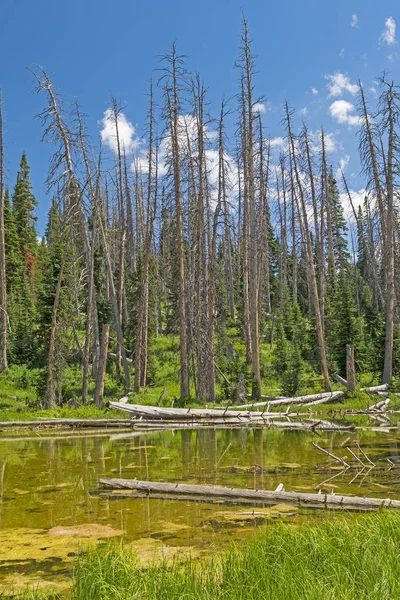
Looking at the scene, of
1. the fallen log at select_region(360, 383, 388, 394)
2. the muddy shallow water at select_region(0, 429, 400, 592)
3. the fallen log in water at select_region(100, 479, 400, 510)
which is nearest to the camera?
the muddy shallow water at select_region(0, 429, 400, 592)

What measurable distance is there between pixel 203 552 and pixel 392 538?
1.97 m

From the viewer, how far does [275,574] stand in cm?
392

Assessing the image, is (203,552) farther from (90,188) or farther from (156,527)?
(90,188)

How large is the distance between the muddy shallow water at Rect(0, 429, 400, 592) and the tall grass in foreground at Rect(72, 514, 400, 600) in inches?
43.5

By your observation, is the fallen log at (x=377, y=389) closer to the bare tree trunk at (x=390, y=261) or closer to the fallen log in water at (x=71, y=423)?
the bare tree trunk at (x=390, y=261)

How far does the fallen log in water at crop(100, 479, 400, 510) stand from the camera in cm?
697

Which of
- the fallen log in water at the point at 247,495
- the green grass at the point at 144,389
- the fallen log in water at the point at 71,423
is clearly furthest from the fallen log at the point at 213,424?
the fallen log in water at the point at 247,495

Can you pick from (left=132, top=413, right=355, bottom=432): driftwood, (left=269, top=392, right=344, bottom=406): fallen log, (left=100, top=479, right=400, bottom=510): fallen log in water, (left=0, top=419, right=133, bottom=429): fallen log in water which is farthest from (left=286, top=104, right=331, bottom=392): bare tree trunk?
(left=100, top=479, right=400, bottom=510): fallen log in water

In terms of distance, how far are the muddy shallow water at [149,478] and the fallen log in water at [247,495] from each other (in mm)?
254

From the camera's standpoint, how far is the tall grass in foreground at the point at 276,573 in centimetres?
366

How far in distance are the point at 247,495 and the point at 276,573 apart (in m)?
3.87

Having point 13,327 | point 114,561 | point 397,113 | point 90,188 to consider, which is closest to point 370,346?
point 397,113

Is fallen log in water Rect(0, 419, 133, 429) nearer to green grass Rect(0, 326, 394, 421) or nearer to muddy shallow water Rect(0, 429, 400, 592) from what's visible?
green grass Rect(0, 326, 394, 421)

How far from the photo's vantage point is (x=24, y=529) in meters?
6.71
